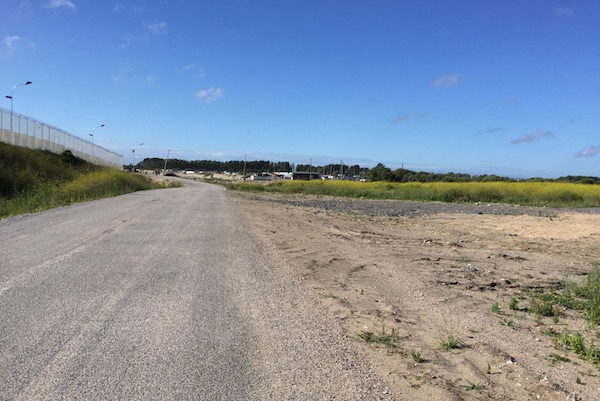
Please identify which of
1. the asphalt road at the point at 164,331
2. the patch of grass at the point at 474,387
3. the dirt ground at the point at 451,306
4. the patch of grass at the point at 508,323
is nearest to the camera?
the asphalt road at the point at 164,331

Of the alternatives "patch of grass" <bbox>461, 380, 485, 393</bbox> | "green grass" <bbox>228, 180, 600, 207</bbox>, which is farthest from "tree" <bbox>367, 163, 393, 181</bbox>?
"patch of grass" <bbox>461, 380, 485, 393</bbox>

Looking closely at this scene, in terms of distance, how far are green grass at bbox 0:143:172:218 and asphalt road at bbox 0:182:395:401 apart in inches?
453

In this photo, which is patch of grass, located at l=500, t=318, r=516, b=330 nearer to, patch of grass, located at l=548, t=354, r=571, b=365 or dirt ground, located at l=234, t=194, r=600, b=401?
dirt ground, located at l=234, t=194, r=600, b=401

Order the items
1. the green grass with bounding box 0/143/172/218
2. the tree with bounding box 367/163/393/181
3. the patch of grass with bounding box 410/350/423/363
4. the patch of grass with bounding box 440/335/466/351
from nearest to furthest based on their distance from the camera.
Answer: the patch of grass with bounding box 410/350/423/363
the patch of grass with bounding box 440/335/466/351
the green grass with bounding box 0/143/172/218
the tree with bounding box 367/163/393/181

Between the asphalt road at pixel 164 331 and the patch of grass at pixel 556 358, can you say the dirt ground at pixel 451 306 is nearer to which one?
the patch of grass at pixel 556 358

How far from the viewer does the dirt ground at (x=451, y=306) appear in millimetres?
4410

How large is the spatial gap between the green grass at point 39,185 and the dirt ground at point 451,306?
480 inches

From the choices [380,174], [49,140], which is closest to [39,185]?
[49,140]

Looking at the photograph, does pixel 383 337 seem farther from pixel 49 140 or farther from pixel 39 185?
pixel 49 140

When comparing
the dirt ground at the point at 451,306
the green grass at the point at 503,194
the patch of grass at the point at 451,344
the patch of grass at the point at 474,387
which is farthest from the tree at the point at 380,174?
the patch of grass at the point at 474,387

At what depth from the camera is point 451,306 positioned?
701 centimetres

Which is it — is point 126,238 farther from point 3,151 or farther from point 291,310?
point 3,151

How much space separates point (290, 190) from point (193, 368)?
60695mm

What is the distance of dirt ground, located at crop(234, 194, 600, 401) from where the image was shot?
4410 mm
